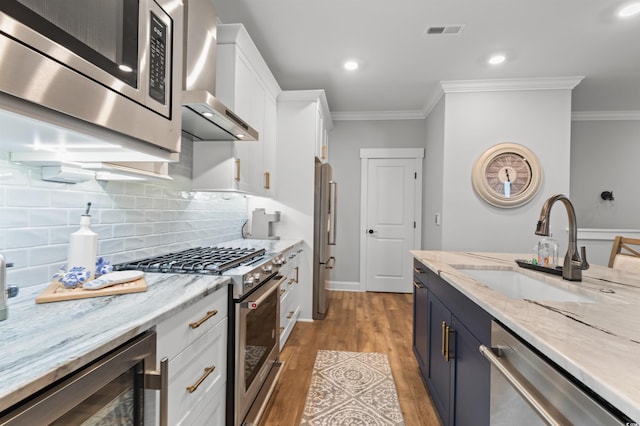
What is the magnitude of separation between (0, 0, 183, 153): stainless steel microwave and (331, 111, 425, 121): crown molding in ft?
12.0

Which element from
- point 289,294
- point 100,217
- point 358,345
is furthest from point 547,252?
point 100,217

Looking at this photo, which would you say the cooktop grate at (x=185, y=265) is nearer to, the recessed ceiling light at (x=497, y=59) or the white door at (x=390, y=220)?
the recessed ceiling light at (x=497, y=59)

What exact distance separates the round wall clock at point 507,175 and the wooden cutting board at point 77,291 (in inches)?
136

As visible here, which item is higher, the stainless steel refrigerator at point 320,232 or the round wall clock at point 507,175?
the round wall clock at point 507,175

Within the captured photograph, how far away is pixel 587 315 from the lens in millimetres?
899

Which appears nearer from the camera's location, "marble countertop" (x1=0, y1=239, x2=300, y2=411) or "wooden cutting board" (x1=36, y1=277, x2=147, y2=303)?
"marble countertop" (x1=0, y1=239, x2=300, y2=411)

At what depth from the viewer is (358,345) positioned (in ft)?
9.18

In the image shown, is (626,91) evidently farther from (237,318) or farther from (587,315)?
(237,318)

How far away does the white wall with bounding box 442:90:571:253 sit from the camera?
341 cm

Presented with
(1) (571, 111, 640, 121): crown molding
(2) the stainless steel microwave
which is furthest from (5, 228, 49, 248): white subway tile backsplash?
(1) (571, 111, 640, 121): crown molding

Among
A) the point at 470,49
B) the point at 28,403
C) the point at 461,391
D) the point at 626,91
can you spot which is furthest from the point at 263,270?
the point at 626,91

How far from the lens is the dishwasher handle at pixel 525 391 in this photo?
668 mm

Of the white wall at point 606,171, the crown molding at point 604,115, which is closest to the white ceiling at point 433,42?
the crown molding at point 604,115

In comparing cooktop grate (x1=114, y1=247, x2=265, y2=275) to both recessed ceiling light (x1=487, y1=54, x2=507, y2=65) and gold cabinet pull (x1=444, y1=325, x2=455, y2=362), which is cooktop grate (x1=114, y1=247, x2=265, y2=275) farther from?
recessed ceiling light (x1=487, y1=54, x2=507, y2=65)
